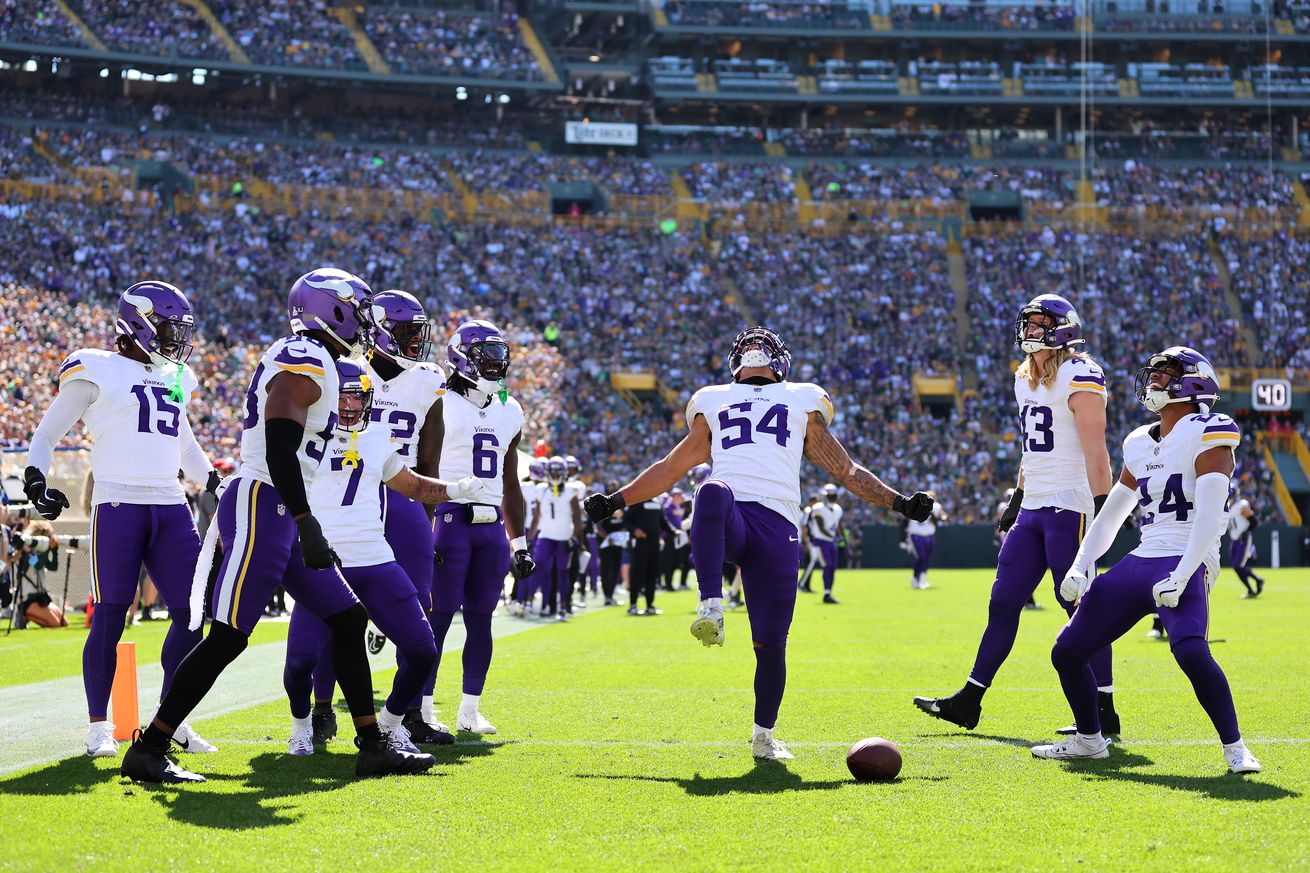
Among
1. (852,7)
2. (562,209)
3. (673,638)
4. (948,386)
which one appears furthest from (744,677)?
(852,7)

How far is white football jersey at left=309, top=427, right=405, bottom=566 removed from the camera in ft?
21.9

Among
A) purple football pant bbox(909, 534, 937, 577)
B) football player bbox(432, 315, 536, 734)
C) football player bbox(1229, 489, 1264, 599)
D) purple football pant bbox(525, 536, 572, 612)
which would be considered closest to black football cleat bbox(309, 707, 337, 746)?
football player bbox(432, 315, 536, 734)

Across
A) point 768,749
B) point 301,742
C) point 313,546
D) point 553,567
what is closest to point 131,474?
point 301,742

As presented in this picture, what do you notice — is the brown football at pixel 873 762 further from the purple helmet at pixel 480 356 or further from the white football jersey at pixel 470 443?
the purple helmet at pixel 480 356

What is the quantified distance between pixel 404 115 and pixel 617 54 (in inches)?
346

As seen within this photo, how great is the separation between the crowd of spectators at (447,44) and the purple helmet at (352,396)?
154 feet

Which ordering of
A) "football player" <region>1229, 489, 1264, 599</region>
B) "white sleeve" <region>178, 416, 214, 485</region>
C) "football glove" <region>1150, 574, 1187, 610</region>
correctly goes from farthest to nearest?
"football player" <region>1229, 489, 1264, 599</region> → "white sleeve" <region>178, 416, 214, 485</region> → "football glove" <region>1150, 574, 1187, 610</region>

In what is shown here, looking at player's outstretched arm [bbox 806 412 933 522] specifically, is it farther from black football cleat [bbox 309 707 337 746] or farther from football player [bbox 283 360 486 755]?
black football cleat [bbox 309 707 337 746]

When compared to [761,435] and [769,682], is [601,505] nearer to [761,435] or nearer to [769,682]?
[761,435]

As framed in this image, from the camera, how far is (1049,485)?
794 centimetres

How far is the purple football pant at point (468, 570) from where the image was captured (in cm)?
808

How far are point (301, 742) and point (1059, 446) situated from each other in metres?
4.14

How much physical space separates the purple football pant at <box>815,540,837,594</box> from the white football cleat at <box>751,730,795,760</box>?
1612cm

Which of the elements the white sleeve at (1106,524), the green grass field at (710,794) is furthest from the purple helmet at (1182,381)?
the green grass field at (710,794)
